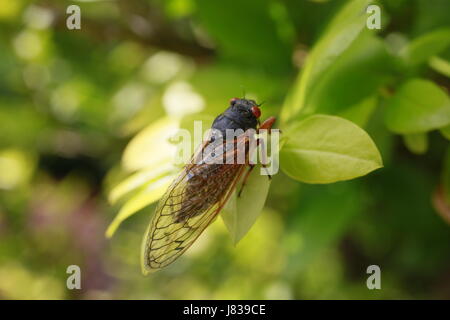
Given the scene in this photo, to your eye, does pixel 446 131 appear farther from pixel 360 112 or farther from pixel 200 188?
pixel 200 188

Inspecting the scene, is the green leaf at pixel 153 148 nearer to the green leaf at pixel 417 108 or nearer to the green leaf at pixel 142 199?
the green leaf at pixel 142 199

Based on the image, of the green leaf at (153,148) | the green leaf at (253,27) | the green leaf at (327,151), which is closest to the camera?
the green leaf at (327,151)

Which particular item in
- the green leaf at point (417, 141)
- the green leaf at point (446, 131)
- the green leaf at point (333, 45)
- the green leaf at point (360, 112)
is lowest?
the green leaf at point (446, 131)

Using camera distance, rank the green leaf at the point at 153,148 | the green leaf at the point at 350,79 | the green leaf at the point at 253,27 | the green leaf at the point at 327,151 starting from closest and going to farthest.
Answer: the green leaf at the point at 327,151
the green leaf at the point at 350,79
the green leaf at the point at 153,148
the green leaf at the point at 253,27

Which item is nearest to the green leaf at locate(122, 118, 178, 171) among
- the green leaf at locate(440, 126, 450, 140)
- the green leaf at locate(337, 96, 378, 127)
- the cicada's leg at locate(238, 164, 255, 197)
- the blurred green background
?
the blurred green background

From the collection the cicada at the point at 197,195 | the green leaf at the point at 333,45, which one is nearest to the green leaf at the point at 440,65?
the green leaf at the point at 333,45

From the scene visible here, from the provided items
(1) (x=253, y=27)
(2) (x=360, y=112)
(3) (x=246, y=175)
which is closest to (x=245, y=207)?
(3) (x=246, y=175)

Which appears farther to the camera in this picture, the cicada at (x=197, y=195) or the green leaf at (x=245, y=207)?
the cicada at (x=197, y=195)
